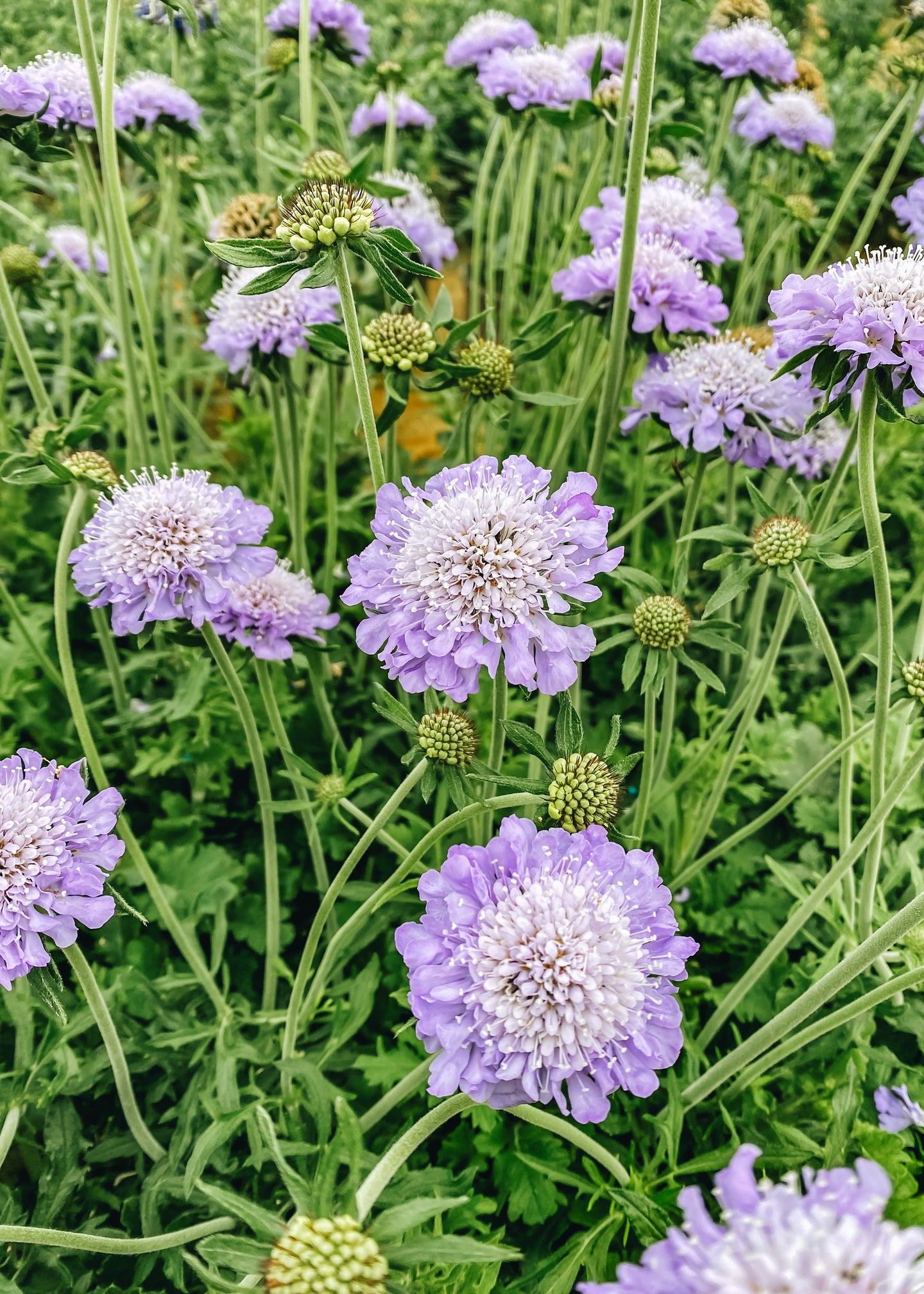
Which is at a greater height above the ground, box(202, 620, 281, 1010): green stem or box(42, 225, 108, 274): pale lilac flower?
box(42, 225, 108, 274): pale lilac flower

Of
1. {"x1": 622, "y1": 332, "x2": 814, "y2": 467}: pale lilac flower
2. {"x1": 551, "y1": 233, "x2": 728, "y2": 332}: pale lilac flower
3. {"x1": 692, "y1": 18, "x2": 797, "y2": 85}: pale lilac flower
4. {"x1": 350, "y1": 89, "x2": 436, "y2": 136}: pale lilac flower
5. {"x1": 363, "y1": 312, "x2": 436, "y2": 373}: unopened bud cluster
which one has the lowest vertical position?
{"x1": 622, "y1": 332, "x2": 814, "y2": 467}: pale lilac flower

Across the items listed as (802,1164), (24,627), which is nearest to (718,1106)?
(802,1164)

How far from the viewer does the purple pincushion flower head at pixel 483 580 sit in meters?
1.34

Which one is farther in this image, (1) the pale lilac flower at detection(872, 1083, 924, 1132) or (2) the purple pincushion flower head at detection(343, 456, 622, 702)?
(1) the pale lilac flower at detection(872, 1083, 924, 1132)

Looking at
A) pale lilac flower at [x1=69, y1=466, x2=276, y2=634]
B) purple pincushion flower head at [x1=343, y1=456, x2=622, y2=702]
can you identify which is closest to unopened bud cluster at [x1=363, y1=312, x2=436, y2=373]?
pale lilac flower at [x1=69, y1=466, x2=276, y2=634]

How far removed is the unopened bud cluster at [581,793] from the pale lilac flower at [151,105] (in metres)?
2.29

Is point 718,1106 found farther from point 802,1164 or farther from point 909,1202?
point 909,1202

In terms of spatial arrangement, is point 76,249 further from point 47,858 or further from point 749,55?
point 47,858

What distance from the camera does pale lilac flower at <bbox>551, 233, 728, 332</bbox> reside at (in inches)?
81.7

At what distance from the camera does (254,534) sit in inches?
67.0

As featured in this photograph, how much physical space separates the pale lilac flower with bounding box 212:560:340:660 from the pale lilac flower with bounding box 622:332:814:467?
0.90 metres

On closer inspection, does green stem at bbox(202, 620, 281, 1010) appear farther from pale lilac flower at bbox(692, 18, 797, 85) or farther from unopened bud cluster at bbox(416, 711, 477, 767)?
pale lilac flower at bbox(692, 18, 797, 85)

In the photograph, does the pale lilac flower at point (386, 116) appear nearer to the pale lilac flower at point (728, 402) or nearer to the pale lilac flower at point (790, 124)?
the pale lilac flower at point (790, 124)

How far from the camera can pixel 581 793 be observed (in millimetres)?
1402
